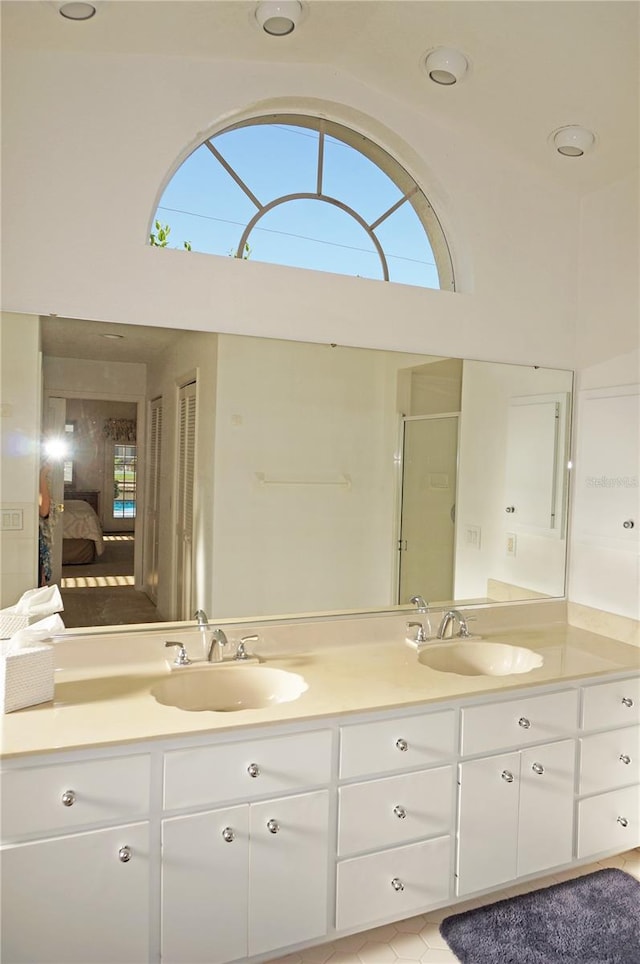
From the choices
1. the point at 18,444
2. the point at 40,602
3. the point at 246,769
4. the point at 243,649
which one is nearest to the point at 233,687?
the point at 243,649

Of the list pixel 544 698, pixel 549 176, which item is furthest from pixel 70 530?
pixel 549 176

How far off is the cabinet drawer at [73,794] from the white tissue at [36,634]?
1.19ft

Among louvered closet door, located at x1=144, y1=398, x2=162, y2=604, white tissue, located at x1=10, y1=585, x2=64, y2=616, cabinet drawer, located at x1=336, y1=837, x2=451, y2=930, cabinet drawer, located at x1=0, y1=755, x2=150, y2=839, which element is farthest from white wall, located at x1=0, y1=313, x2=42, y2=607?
cabinet drawer, located at x1=336, y1=837, x2=451, y2=930

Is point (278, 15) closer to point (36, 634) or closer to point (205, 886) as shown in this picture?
point (36, 634)

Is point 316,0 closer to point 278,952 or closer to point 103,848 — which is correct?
point 103,848

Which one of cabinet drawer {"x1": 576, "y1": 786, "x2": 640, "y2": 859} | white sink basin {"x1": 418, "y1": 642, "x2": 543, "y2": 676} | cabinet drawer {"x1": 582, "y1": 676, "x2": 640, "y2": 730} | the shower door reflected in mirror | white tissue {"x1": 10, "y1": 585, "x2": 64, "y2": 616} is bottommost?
cabinet drawer {"x1": 576, "y1": 786, "x2": 640, "y2": 859}

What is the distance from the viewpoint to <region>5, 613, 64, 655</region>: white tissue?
1839 mm

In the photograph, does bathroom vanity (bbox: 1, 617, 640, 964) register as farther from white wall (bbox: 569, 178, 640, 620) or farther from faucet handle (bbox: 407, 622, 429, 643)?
white wall (bbox: 569, 178, 640, 620)

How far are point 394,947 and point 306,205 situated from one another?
2421 mm

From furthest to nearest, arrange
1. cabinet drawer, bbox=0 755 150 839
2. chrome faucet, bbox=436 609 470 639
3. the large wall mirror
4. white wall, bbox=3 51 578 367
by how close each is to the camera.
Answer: chrome faucet, bbox=436 609 470 639 < the large wall mirror < white wall, bbox=3 51 578 367 < cabinet drawer, bbox=0 755 150 839

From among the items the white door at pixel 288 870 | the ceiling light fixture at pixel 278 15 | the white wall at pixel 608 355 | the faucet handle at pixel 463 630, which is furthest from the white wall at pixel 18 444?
the white wall at pixel 608 355

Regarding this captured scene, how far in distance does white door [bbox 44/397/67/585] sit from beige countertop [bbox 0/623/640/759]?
336mm

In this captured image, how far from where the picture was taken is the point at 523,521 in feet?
9.33

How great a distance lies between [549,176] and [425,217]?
58cm
